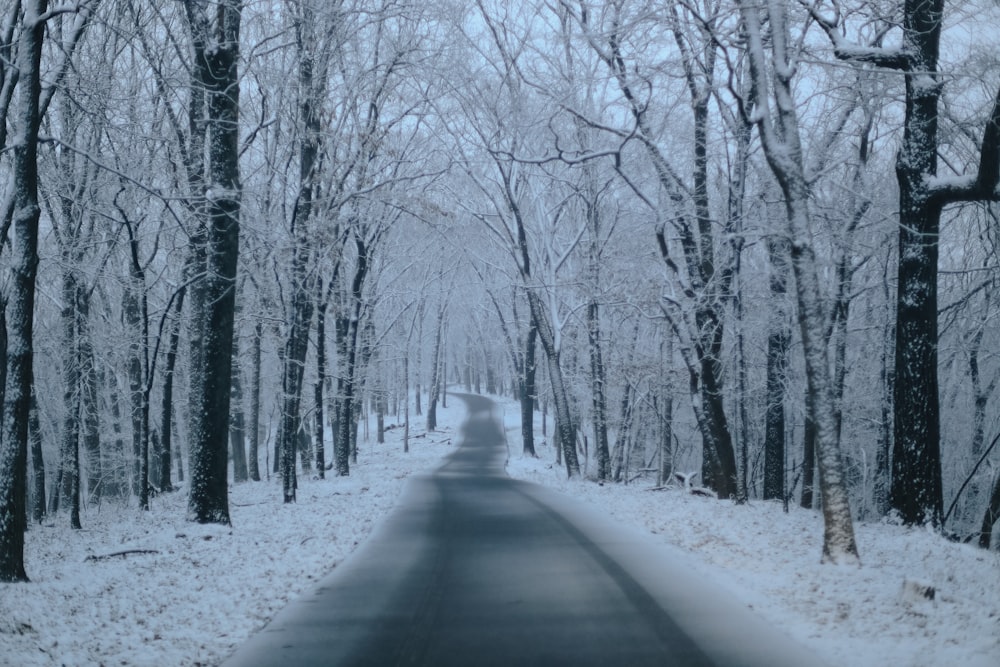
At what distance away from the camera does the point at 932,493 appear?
472 inches

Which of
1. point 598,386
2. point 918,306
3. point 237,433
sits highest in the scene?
point 918,306

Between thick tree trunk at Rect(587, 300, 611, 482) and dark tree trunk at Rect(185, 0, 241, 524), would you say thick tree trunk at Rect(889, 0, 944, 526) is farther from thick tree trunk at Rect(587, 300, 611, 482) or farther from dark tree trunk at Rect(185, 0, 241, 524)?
thick tree trunk at Rect(587, 300, 611, 482)

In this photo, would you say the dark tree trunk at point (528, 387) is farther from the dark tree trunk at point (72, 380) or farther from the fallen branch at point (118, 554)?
the fallen branch at point (118, 554)

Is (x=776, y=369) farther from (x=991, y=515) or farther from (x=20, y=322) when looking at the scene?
(x=20, y=322)

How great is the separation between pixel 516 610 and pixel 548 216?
82.0 feet

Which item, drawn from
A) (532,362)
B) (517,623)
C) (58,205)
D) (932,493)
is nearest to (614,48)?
(932,493)

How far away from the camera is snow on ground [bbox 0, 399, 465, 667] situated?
696 centimetres

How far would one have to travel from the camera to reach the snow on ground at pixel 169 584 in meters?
6.96

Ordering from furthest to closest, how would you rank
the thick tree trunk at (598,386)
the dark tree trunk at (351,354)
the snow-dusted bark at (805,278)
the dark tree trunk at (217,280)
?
the dark tree trunk at (351,354), the thick tree trunk at (598,386), the dark tree trunk at (217,280), the snow-dusted bark at (805,278)

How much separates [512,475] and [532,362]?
38.3 feet

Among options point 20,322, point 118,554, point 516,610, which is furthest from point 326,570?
point 20,322

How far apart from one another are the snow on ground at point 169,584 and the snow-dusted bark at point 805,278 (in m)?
6.88

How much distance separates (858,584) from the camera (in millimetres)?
8805

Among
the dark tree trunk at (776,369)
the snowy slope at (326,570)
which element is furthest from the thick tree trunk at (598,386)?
the snowy slope at (326,570)
